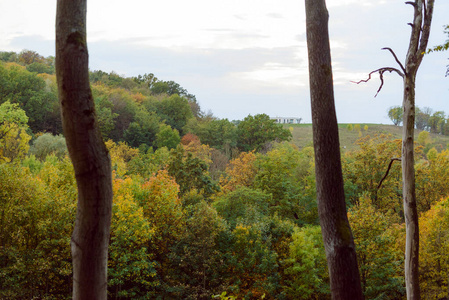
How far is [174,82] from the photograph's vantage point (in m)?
108

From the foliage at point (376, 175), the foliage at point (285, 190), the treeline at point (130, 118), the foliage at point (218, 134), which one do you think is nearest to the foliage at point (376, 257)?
the foliage at point (376, 175)

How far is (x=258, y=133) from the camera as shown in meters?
66.2

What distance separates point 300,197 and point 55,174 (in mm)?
19343

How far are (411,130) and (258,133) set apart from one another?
5850 cm

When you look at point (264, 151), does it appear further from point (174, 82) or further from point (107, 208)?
point (107, 208)

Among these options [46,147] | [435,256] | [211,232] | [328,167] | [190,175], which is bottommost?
[435,256]

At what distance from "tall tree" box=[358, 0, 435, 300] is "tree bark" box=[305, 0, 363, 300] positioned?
3245mm

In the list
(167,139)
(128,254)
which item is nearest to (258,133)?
(167,139)

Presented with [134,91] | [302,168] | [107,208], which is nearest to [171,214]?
[302,168]

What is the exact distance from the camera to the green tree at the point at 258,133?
65938mm

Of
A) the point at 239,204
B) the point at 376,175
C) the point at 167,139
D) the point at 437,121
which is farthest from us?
the point at 437,121

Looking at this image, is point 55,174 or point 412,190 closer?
point 412,190

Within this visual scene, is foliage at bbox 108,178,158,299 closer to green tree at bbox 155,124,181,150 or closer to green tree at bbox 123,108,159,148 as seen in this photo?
green tree at bbox 155,124,181,150

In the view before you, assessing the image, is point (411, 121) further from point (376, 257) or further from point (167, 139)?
point (167, 139)
